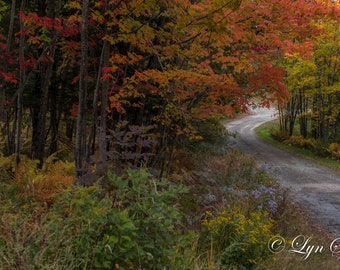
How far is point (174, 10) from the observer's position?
6047 mm

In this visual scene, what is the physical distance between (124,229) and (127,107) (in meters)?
5.94

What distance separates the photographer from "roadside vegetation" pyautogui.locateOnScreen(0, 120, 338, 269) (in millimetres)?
3244

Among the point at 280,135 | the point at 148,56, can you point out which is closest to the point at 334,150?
the point at 280,135

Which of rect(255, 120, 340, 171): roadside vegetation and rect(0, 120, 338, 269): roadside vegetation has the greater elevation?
rect(0, 120, 338, 269): roadside vegetation

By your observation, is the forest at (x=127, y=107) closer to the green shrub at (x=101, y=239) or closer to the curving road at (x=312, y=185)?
the green shrub at (x=101, y=239)

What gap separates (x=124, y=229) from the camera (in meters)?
3.25

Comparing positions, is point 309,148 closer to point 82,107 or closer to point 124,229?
point 82,107

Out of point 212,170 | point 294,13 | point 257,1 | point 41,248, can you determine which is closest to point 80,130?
point 41,248

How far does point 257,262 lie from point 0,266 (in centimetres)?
290

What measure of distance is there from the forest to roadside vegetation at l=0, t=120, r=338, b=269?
21mm

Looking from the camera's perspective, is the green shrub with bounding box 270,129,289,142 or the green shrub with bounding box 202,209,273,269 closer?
the green shrub with bounding box 202,209,273,269

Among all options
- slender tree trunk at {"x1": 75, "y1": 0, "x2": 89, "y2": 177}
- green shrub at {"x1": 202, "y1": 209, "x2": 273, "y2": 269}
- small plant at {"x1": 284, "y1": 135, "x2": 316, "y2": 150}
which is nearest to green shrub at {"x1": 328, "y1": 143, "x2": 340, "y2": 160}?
small plant at {"x1": 284, "y1": 135, "x2": 316, "y2": 150}

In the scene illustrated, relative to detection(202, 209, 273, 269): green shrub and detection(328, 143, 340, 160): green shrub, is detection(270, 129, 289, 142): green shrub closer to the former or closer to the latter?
detection(328, 143, 340, 160): green shrub

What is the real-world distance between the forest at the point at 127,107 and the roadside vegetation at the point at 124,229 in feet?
0.07
